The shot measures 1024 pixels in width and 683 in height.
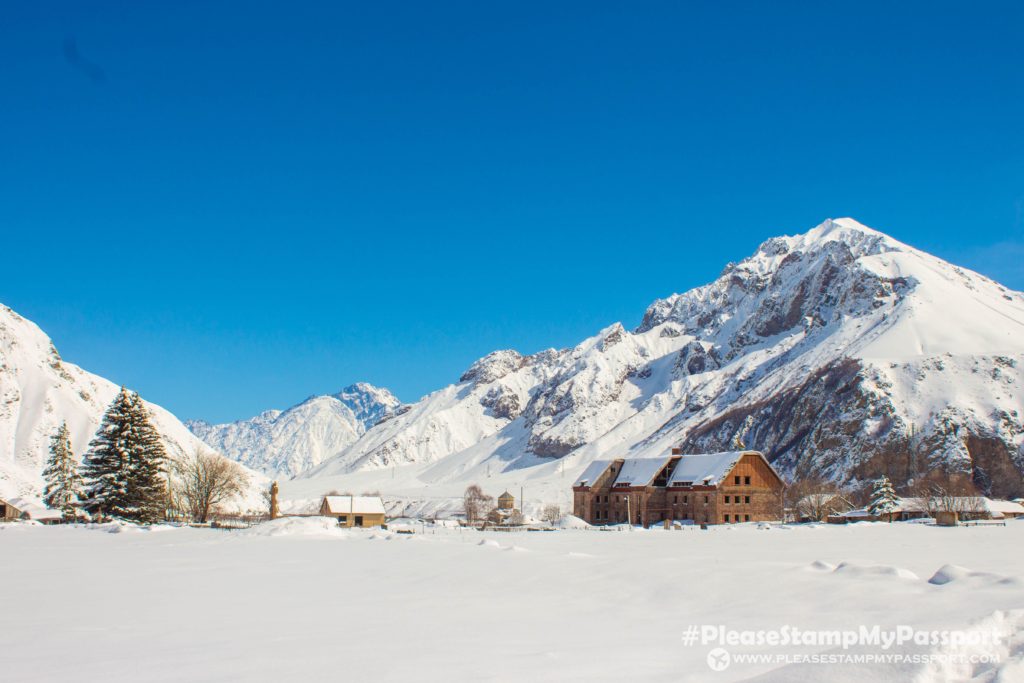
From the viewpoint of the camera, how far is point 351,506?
331ft

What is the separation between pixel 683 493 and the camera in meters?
97.3

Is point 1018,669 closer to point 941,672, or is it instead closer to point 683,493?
point 941,672

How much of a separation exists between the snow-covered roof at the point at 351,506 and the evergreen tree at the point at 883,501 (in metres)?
56.6

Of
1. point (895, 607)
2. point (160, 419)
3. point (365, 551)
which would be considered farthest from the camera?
point (160, 419)

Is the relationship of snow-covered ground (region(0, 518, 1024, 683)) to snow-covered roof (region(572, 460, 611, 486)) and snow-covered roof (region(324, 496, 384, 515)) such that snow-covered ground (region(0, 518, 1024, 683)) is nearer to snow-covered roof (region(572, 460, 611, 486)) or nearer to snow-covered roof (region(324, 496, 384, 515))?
snow-covered roof (region(324, 496, 384, 515))

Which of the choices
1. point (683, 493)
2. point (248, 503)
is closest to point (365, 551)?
point (683, 493)

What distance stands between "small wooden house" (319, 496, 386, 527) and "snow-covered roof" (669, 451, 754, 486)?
118 feet

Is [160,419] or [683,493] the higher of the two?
[160,419]

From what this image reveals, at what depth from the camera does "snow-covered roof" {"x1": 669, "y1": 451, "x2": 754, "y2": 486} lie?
94.6 metres

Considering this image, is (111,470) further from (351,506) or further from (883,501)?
(883,501)

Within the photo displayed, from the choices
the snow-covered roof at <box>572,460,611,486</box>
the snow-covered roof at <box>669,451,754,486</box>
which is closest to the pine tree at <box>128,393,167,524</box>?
the snow-covered roof at <box>572,460,611,486</box>

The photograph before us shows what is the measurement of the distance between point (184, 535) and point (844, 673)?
47.5 metres

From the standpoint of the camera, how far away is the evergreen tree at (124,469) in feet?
205

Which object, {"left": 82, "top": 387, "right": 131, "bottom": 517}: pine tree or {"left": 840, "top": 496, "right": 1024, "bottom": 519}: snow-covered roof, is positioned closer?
{"left": 82, "top": 387, "right": 131, "bottom": 517}: pine tree
